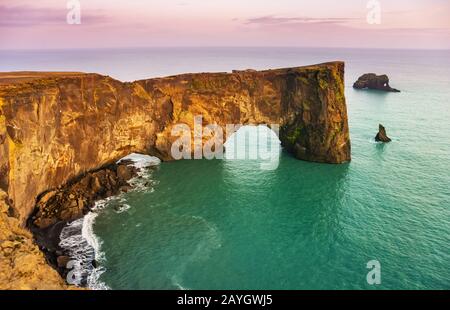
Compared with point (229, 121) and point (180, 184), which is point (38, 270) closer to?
point (180, 184)

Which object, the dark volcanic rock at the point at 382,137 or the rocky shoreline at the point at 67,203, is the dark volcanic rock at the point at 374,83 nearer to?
the dark volcanic rock at the point at 382,137

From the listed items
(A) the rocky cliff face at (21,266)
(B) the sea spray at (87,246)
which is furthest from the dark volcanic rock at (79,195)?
(A) the rocky cliff face at (21,266)

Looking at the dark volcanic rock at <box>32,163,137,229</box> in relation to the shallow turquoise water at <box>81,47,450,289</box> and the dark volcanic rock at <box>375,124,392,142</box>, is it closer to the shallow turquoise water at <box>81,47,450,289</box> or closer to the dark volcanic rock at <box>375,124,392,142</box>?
the shallow turquoise water at <box>81,47,450,289</box>

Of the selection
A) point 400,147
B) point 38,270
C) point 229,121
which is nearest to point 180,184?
point 229,121

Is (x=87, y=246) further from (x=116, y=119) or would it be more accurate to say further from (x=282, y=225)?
(x=116, y=119)

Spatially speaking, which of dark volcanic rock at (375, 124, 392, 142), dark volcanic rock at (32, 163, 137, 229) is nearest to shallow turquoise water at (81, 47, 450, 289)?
dark volcanic rock at (32, 163, 137, 229)
